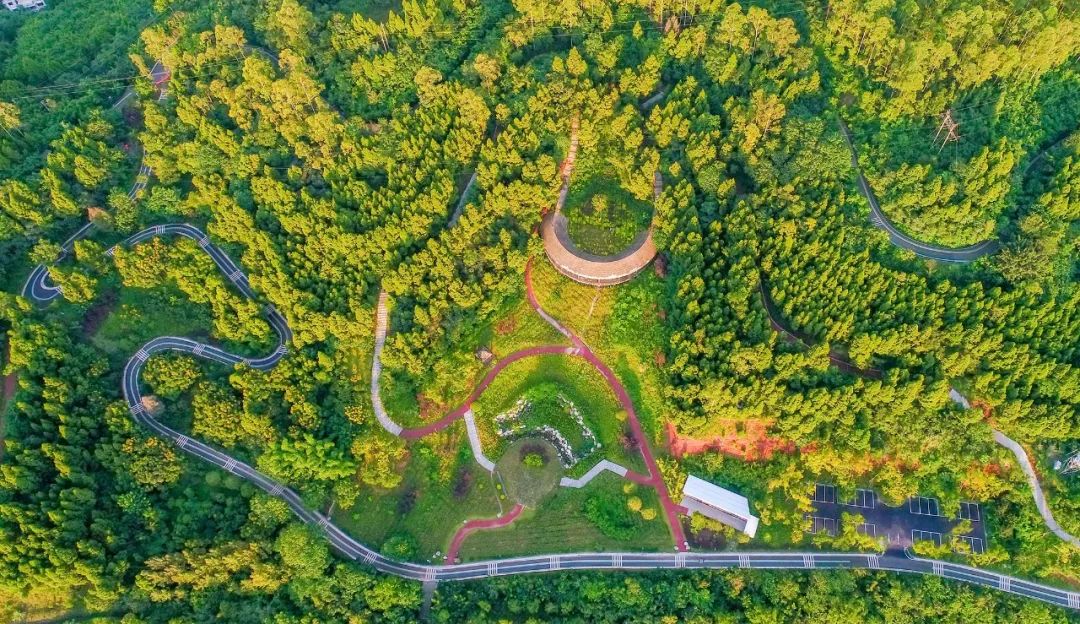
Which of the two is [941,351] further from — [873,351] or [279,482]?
[279,482]

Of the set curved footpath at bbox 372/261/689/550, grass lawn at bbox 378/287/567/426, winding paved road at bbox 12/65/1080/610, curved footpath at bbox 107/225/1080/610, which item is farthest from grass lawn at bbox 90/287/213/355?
grass lawn at bbox 378/287/567/426

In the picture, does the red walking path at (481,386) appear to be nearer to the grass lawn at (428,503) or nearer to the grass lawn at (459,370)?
the grass lawn at (459,370)

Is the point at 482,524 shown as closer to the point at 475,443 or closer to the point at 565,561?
the point at 475,443

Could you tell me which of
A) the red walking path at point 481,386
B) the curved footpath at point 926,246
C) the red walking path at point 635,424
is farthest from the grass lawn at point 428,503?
the curved footpath at point 926,246

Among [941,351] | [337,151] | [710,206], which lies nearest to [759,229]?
[710,206]

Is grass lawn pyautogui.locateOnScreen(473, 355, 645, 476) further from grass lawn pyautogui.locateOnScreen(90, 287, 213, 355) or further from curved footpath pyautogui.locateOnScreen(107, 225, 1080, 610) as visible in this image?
grass lawn pyautogui.locateOnScreen(90, 287, 213, 355)

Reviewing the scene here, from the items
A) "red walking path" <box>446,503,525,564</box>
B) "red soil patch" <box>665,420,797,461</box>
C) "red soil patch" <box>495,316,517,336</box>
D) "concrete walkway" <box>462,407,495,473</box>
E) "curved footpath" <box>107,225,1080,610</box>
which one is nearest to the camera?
"curved footpath" <box>107,225,1080,610</box>
